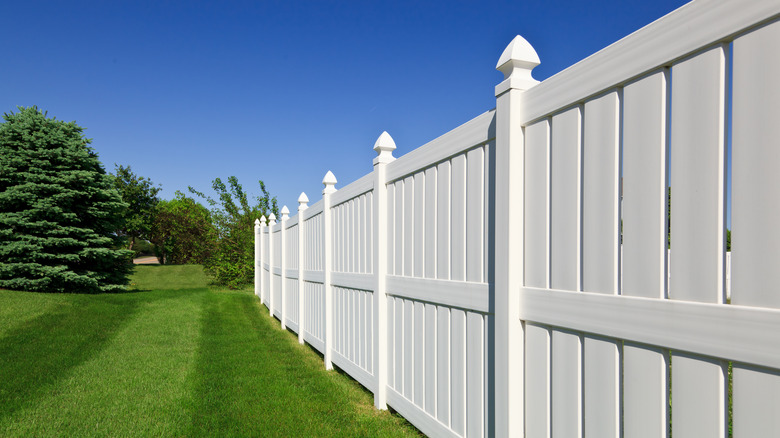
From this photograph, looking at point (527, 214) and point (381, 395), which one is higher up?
point (527, 214)

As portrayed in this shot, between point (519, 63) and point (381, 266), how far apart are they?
2142 millimetres

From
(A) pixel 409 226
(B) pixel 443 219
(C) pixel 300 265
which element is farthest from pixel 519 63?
(C) pixel 300 265

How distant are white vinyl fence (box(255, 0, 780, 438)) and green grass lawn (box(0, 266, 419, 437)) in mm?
1223

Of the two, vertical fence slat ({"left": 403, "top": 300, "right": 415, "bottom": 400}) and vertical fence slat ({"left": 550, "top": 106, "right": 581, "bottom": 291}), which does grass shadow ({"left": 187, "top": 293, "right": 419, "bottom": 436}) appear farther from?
vertical fence slat ({"left": 550, "top": 106, "right": 581, "bottom": 291})

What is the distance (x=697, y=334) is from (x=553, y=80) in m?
1.15

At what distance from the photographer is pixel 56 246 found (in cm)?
1310

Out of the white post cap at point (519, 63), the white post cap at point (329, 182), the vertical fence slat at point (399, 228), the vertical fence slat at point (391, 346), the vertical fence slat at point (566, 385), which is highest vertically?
the white post cap at point (519, 63)

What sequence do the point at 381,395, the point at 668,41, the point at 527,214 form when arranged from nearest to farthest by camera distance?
1. the point at 668,41
2. the point at 527,214
3. the point at 381,395

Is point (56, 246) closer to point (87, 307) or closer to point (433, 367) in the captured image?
point (87, 307)

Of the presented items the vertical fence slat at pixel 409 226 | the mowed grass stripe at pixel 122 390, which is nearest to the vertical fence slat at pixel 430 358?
the vertical fence slat at pixel 409 226

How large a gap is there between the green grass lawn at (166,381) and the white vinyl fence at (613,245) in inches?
48.1

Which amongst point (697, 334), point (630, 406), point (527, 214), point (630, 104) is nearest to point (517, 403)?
point (630, 406)

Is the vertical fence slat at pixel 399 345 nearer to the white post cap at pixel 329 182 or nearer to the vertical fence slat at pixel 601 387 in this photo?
the vertical fence slat at pixel 601 387

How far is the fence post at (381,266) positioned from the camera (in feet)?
13.1
